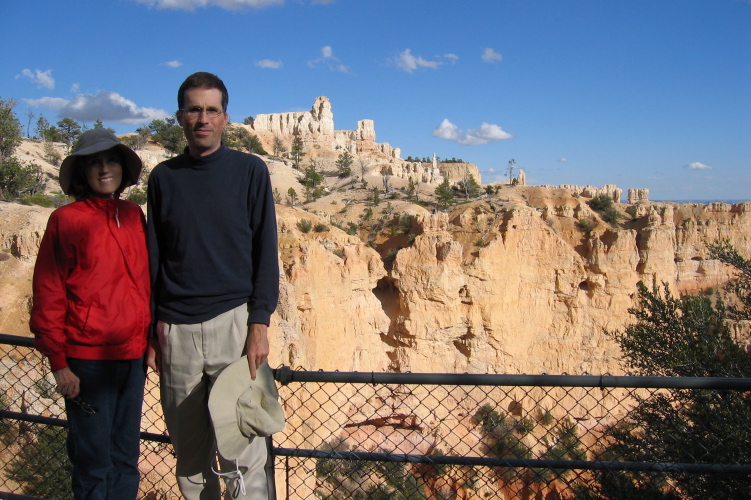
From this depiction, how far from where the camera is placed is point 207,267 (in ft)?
7.73

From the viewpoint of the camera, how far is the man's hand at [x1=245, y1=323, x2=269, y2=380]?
93.3 inches

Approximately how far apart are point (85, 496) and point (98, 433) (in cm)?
33

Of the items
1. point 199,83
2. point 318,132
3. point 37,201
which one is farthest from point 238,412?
point 318,132

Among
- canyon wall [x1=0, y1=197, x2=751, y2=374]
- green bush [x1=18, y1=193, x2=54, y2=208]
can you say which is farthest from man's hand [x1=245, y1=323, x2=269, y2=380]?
green bush [x1=18, y1=193, x2=54, y2=208]

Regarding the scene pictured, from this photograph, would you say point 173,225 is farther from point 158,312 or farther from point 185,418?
point 185,418

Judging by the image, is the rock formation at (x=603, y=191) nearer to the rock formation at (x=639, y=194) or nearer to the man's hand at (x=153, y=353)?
the rock formation at (x=639, y=194)

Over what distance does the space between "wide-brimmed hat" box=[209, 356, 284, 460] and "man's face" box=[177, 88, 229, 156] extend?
108 cm

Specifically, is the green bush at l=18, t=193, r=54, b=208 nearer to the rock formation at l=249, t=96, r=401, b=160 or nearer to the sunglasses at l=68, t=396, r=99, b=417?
the sunglasses at l=68, t=396, r=99, b=417

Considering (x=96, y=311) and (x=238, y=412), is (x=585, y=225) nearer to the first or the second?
(x=238, y=412)

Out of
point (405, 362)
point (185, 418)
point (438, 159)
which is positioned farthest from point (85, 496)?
point (438, 159)

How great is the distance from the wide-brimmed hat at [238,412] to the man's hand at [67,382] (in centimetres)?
72

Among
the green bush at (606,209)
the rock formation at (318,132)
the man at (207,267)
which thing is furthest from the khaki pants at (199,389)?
the rock formation at (318,132)

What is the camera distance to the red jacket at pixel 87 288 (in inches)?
91.0

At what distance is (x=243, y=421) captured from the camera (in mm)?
2287
